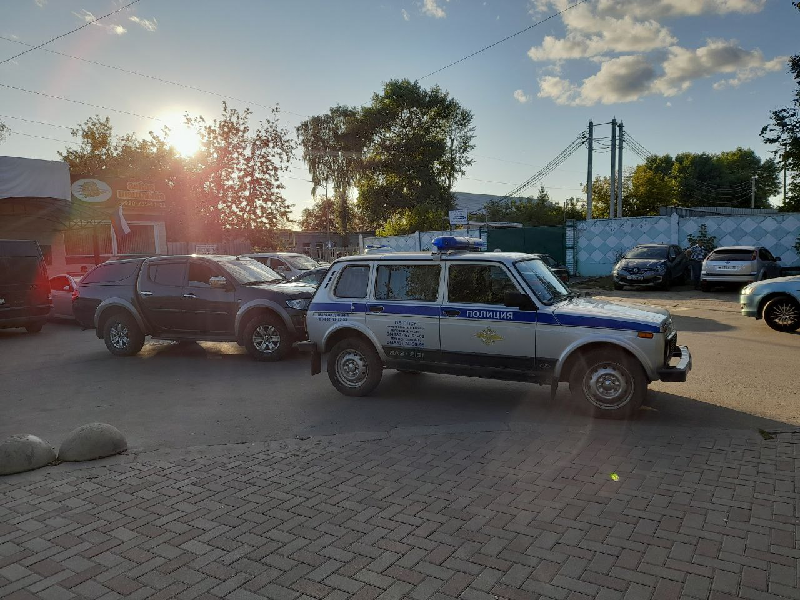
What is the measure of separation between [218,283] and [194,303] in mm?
609

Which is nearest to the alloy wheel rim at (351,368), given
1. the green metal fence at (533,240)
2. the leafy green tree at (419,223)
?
the green metal fence at (533,240)

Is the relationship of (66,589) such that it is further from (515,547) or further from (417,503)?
(515,547)

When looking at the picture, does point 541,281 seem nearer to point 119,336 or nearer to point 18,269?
point 119,336

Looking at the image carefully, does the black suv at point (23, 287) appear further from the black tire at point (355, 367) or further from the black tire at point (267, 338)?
the black tire at point (355, 367)

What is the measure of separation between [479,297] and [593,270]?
816 inches

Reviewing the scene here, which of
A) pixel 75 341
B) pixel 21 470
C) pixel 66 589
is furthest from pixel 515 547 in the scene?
pixel 75 341

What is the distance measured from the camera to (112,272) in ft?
36.8

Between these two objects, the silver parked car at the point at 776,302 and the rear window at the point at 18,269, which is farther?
the rear window at the point at 18,269

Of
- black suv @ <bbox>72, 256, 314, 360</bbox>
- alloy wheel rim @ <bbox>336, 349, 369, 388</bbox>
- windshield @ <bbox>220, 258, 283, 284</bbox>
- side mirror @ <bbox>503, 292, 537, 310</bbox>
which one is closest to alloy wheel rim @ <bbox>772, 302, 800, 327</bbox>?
side mirror @ <bbox>503, 292, 537, 310</bbox>

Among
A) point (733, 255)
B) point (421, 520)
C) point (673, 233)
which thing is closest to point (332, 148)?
point (673, 233)

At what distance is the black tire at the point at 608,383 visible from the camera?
5953mm

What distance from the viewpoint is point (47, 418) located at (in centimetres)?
673

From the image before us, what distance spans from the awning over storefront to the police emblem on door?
58.6 ft

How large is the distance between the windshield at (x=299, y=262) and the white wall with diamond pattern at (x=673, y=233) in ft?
45.0
